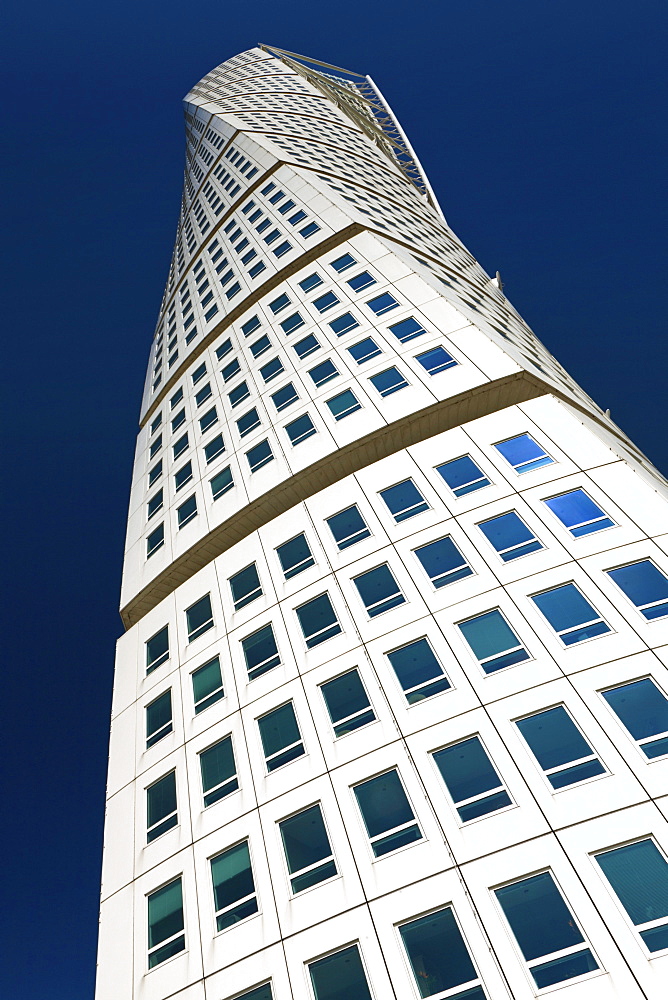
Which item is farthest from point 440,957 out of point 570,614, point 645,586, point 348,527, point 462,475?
point 462,475

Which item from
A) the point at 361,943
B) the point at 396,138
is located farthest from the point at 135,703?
the point at 396,138

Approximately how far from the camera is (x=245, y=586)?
78.4 ft

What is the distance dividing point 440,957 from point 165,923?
6.85m

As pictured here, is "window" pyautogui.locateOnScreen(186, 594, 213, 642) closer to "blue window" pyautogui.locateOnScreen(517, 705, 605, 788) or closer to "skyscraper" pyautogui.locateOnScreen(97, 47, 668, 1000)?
"skyscraper" pyautogui.locateOnScreen(97, 47, 668, 1000)

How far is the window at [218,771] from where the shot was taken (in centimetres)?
1889

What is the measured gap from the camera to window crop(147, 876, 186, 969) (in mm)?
16875

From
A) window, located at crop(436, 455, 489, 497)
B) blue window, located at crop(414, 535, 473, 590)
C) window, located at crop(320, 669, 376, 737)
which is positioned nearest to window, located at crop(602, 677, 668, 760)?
blue window, located at crop(414, 535, 473, 590)

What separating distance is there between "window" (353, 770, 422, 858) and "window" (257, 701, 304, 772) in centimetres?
225

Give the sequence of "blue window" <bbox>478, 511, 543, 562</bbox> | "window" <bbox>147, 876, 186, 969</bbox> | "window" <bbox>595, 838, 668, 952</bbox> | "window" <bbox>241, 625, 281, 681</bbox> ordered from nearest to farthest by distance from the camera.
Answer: "window" <bbox>595, 838, 668, 952</bbox>
"window" <bbox>147, 876, 186, 969</bbox>
"blue window" <bbox>478, 511, 543, 562</bbox>
"window" <bbox>241, 625, 281, 681</bbox>

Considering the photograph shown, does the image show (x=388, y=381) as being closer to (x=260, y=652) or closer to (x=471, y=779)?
(x=260, y=652)

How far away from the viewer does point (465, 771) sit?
1571cm

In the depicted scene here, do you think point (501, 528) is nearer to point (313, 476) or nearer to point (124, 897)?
point (313, 476)

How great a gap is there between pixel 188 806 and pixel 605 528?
466 inches

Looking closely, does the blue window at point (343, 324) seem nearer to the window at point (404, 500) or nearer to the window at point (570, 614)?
the window at point (404, 500)
